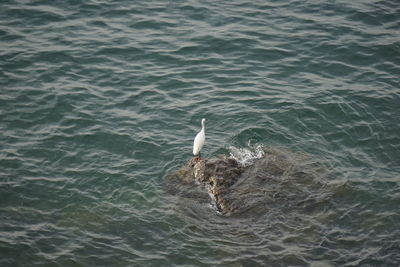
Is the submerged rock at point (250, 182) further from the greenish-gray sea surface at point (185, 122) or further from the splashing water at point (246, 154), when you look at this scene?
the greenish-gray sea surface at point (185, 122)

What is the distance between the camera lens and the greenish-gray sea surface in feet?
30.9

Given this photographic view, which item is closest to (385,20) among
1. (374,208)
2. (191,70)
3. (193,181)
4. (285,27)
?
(285,27)

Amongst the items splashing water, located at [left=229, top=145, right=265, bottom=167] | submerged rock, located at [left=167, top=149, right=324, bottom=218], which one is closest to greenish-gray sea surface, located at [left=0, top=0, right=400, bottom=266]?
splashing water, located at [left=229, top=145, right=265, bottom=167]

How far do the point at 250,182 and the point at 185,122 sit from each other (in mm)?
3315

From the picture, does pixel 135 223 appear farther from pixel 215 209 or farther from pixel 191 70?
pixel 191 70

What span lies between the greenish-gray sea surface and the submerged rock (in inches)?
9.1

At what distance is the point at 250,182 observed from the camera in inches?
416

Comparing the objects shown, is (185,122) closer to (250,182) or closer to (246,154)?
(246,154)

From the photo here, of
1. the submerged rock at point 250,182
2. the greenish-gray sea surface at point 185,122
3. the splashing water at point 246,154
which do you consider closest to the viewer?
the greenish-gray sea surface at point 185,122

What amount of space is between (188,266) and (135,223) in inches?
64.1

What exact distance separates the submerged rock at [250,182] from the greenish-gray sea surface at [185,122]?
9.1 inches

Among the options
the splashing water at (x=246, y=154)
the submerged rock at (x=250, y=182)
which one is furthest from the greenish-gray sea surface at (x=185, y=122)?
the submerged rock at (x=250, y=182)

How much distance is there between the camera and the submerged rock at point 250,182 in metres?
10.1

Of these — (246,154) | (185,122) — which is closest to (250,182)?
(246,154)
